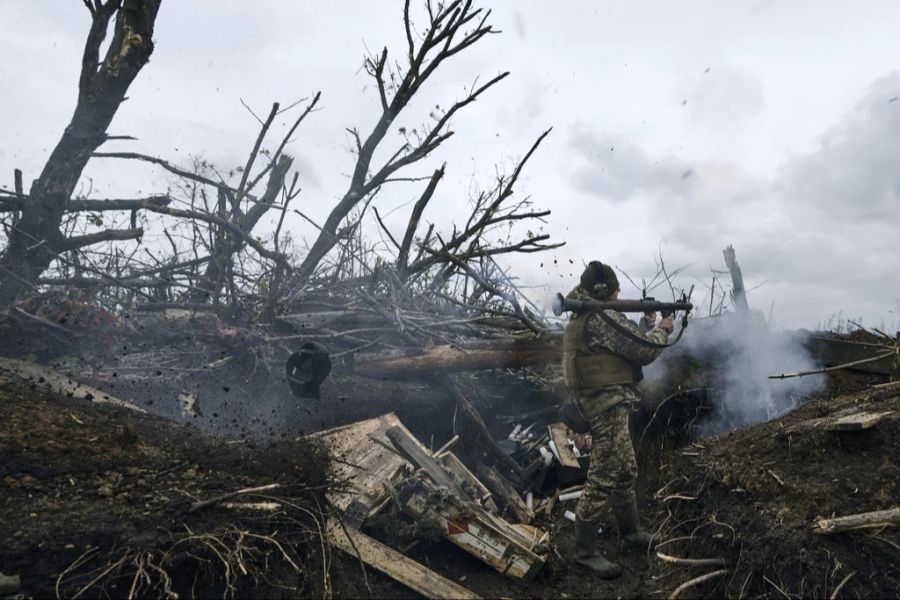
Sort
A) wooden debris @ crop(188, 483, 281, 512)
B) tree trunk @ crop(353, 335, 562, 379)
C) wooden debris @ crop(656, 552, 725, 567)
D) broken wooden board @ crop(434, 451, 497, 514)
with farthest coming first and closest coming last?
tree trunk @ crop(353, 335, 562, 379) < broken wooden board @ crop(434, 451, 497, 514) < wooden debris @ crop(656, 552, 725, 567) < wooden debris @ crop(188, 483, 281, 512)

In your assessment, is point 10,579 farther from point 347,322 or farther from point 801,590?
point 347,322

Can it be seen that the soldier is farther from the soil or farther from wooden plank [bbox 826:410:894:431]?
wooden plank [bbox 826:410:894:431]

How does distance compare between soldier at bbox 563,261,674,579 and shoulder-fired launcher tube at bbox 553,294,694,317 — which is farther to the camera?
shoulder-fired launcher tube at bbox 553,294,694,317

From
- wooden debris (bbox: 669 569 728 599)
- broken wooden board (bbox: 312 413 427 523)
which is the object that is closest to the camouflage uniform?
wooden debris (bbox: 669 569 728 599)

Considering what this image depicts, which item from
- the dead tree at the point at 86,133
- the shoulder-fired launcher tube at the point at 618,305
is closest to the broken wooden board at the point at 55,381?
the dead tree at the point at 86,133

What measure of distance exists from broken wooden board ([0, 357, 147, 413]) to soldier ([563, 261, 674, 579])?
14.3ft

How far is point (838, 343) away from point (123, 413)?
29.3ft

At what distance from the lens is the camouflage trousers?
5.32 meters

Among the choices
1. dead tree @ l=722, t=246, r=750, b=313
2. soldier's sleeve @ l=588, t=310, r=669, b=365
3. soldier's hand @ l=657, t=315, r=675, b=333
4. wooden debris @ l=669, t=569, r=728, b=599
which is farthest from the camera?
dead tree @ l=722, t=246, r=750, b=313

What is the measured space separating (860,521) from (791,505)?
1.85 feet

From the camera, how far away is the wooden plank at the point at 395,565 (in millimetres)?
4398

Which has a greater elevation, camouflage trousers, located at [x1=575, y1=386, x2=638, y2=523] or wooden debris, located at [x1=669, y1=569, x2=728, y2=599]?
camouflage trousers, located at [x1=575, y1=386, x2=638, y2=523]

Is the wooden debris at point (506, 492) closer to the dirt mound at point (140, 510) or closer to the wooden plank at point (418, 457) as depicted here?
the wooden plank at point (418, 457)

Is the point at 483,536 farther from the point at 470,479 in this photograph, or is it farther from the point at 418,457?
the point at 470,479
